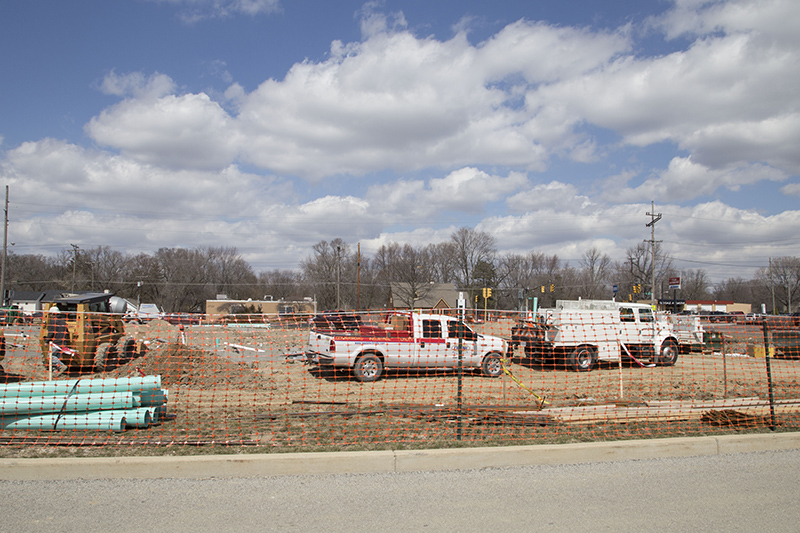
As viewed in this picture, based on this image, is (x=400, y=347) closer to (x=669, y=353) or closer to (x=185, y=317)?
(x=185, y=317)

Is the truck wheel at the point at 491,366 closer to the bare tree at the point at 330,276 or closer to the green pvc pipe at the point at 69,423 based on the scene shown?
the green pvc pipe at the point at 69,423

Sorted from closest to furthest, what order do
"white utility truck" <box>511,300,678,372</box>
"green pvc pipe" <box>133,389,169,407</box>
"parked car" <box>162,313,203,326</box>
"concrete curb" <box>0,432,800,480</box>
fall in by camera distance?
"concrete curb" <box>0,432,800,480</box>, "green pvc pipe" <box>133,389,169,407</box>, "parked car" <box>162,313,203,326</box>, "white utility truck" <box>511,300,678,372</box>

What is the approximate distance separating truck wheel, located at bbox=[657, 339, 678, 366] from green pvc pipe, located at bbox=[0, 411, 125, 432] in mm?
14930

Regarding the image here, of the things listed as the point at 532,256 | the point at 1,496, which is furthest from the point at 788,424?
the point at 532,256

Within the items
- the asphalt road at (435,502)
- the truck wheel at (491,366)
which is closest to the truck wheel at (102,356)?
the asphalt road at (435,502)

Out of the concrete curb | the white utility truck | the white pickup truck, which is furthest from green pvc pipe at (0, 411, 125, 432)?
the white utility truck

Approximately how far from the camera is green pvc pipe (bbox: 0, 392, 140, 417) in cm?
691

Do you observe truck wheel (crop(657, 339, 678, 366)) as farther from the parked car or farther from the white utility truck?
the parked car

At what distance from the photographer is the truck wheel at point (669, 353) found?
16.2 metres

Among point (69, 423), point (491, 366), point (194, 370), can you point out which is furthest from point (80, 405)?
point (491, 366)

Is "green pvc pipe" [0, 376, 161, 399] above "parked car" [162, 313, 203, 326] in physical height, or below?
below

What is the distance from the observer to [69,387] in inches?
293

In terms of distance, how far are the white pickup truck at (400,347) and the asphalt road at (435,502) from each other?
6822 mm

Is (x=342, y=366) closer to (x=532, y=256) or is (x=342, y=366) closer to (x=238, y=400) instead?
(x=238, y=400)
